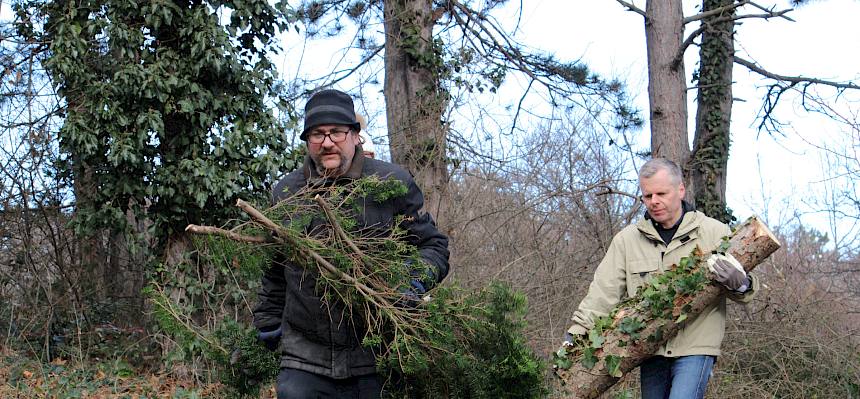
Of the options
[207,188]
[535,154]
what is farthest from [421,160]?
[207,188]

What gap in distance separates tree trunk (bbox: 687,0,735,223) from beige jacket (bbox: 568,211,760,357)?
7.41m

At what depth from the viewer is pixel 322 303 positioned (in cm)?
393

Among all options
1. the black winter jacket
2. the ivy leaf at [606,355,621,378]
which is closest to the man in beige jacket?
the ivy leaf at [606,355,621,378]

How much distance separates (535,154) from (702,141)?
2.68 meters

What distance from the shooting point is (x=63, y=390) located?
359 inches

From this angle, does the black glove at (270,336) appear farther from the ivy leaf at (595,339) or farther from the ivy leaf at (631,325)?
the ivy leaf at (631,325)

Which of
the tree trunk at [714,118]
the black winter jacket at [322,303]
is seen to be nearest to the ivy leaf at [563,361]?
the black winter jacket at [322,303]

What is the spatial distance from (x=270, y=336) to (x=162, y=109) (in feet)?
20.9

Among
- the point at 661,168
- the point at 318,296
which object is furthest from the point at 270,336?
the point at 661,168

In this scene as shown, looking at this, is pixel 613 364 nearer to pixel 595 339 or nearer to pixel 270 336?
pixel 595 339

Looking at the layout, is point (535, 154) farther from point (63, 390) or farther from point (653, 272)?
point (653, 272)

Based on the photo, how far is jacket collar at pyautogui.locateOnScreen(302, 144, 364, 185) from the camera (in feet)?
13.3

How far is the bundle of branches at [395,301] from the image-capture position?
3.94 m

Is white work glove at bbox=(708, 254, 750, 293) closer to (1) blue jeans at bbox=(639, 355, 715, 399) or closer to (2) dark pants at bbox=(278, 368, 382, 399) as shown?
(1) blue jeans at bbox=(639, 355, 715, 399)
